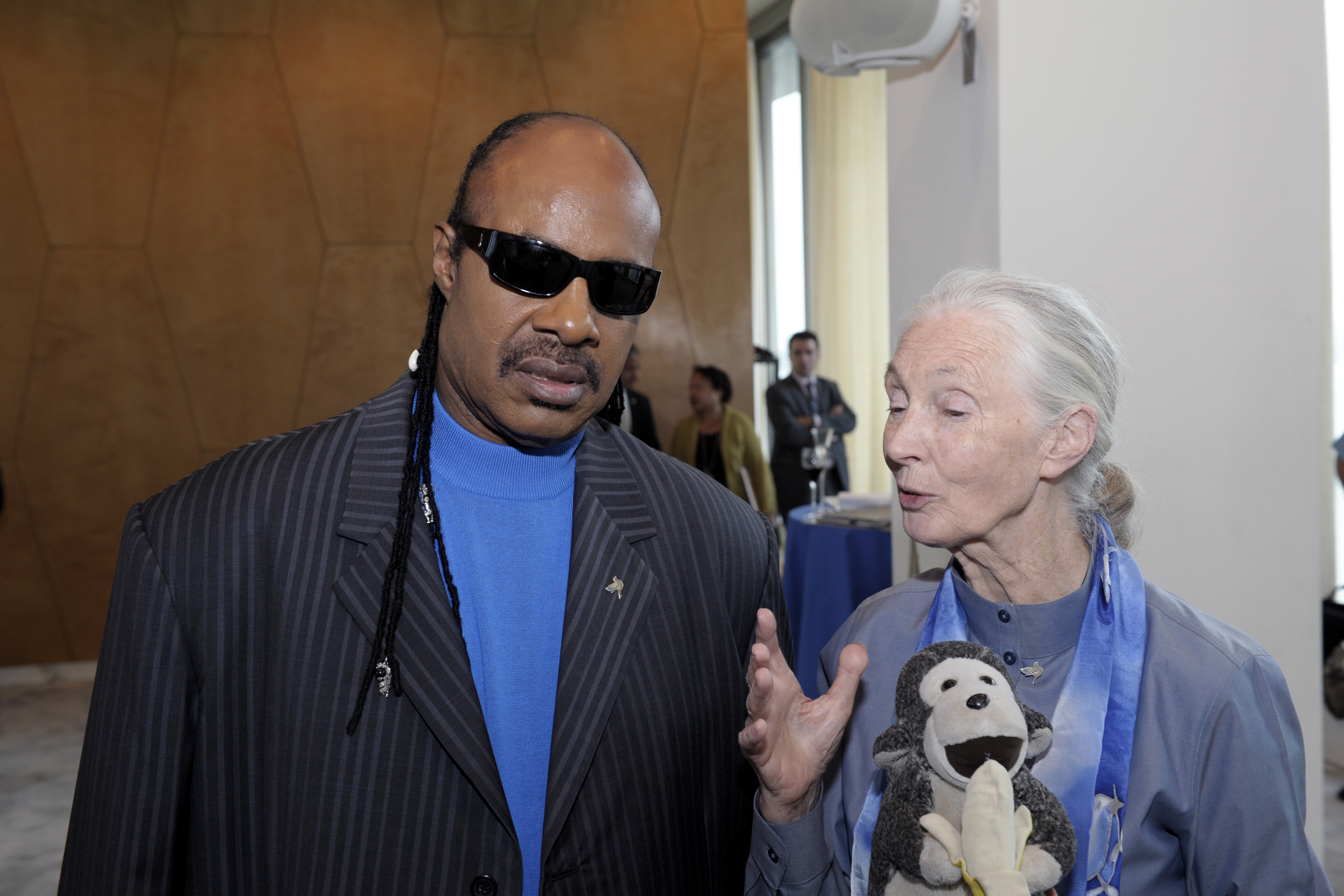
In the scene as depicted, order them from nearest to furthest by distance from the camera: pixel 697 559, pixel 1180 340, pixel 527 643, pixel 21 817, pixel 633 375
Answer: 1. pixel 527 643
2. pixel 697 559
3. pixel 1180 340
4. pixel 21 817
5. pixel 633 375

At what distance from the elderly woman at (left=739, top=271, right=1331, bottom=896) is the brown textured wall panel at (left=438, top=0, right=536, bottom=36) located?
18.9ft

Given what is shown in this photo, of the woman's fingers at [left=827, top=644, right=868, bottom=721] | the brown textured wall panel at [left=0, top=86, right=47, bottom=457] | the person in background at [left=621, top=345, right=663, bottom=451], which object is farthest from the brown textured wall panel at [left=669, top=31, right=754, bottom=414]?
the woman's fingers at [left=827, top=644, right=868, bottom=721]

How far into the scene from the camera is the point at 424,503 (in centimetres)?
131

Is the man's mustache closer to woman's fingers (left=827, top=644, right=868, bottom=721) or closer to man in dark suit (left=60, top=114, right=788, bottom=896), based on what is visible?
man in dark suit (left=60, top=114, right=788, bottom=896)

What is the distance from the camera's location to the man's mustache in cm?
125

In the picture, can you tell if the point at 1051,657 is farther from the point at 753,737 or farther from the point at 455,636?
the point at 455,636

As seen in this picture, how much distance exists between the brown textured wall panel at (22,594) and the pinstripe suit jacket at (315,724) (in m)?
5.71

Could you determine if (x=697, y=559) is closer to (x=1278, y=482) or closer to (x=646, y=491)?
(x=646, y=491)

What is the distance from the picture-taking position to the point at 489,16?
20.9ft

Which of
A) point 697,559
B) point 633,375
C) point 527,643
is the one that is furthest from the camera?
point 633,375

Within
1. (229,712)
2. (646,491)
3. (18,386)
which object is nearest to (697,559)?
(646,491)

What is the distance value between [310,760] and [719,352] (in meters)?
5.79

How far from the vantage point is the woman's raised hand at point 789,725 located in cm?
119

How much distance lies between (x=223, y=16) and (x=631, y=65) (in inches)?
99.8
